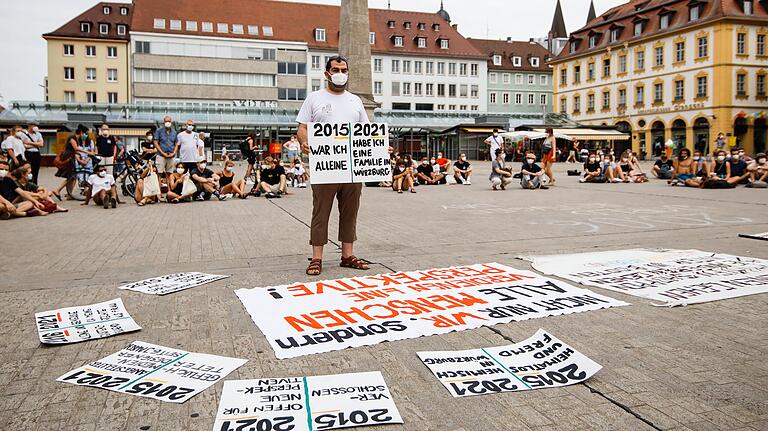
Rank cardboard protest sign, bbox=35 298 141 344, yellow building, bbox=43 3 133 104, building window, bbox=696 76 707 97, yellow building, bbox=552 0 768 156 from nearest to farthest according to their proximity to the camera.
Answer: cardboard protest sign, bbox=35 298 141 344
yellow building, bbox=552 0 768 156
building window, bbox=696 76 707 97
yellow building, bbox=43 3 133 104

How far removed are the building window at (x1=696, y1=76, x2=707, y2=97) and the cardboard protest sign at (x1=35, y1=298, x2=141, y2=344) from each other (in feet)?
197

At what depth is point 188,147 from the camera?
15992mm

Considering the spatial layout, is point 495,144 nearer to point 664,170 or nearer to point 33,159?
point 664,170

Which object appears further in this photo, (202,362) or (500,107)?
(500,107)

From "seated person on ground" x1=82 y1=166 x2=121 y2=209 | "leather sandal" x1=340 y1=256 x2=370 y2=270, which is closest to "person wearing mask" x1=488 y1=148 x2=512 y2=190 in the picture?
"seated person on ground" x1=82 y1=166 x2=121 y2=209

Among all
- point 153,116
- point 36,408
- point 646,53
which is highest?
point 646,53

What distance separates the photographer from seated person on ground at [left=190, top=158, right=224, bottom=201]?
16.3 m

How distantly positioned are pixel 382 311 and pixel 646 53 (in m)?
64.8

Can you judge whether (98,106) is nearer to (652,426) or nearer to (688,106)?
(688,106)

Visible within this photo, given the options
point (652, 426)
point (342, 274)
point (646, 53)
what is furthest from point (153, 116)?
point (652, 426)

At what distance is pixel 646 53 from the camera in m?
62.2

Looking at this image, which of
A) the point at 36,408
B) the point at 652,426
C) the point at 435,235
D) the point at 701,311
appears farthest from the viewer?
the point at 435,235

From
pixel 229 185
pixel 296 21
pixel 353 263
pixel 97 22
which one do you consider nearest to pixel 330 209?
pixel 353 263

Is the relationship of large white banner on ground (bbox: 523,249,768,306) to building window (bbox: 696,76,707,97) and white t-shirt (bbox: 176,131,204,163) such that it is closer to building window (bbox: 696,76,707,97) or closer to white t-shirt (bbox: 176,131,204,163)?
white t-shirt (bbox: 176,131,204,163)
